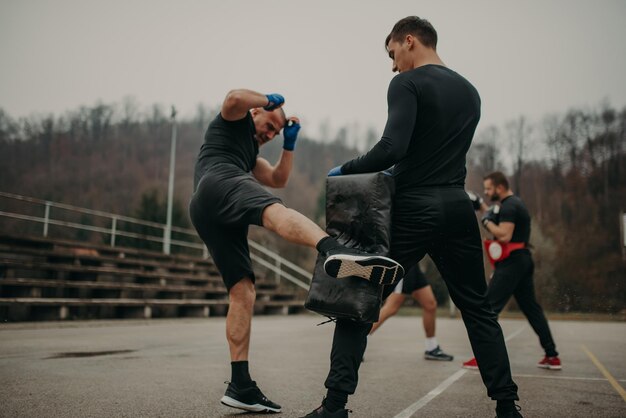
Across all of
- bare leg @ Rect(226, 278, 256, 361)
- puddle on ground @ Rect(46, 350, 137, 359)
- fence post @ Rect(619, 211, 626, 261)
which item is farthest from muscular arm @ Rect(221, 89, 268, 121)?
fence post @ Rect(619, 211, 626, 261)

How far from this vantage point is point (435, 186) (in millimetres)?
2689

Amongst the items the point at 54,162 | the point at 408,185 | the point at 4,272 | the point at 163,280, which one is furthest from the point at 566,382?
the point at 54,162

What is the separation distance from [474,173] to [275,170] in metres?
24.8

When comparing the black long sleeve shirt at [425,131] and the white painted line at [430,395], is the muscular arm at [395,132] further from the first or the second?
the white painted line at [430,395]

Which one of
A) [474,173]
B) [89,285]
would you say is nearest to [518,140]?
[474,173]

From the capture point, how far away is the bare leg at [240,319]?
3225mm

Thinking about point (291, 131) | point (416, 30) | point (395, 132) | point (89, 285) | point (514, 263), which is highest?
point (416, 30)

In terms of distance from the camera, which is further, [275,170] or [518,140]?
[518,140]

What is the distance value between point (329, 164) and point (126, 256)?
110ft

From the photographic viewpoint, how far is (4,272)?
10.8 m

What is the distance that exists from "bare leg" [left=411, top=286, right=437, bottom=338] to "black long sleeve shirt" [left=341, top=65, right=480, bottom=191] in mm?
3751

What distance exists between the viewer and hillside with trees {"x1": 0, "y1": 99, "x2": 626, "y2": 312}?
2284cm

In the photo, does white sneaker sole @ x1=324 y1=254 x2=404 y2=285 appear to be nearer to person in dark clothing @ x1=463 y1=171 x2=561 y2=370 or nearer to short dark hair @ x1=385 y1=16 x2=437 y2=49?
short dark hair @ x1=385 y1=16 x2=437 y2=49

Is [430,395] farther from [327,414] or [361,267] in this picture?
[361,267]
